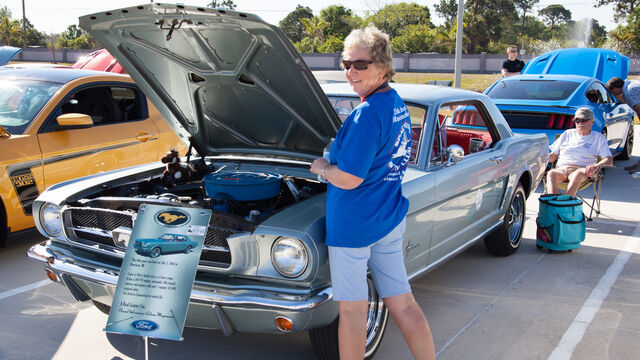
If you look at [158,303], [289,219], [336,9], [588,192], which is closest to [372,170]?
[289,219]

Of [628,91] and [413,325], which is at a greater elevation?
[628,91]

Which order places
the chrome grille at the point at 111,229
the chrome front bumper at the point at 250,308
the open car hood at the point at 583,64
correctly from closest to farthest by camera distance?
1. the chrome front bumper at the point at 250,308
2. the chrome grille at the point at 111,229
3. the open car hood at the point at 583,64

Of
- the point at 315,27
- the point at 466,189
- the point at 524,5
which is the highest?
the point at 524,5

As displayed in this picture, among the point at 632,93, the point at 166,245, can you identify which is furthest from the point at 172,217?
the point at 632,93

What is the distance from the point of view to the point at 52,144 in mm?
5137

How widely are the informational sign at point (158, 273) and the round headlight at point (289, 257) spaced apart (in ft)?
1.20

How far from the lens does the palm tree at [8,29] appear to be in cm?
5150

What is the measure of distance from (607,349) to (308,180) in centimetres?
216

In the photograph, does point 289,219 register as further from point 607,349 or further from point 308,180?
point 607,349

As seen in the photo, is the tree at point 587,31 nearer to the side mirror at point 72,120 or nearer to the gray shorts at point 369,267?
the side mirror at point 72,120

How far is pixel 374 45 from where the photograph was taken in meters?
2.46

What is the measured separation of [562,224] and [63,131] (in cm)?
466

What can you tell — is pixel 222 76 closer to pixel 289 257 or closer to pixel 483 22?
pixel 289 257

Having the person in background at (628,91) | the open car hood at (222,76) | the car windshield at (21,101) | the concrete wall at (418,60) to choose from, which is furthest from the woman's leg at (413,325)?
the concrete wall at (418,60)
